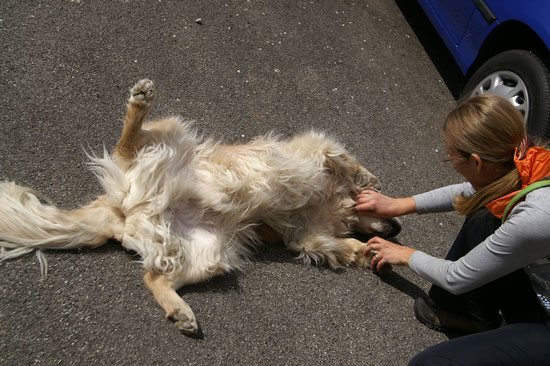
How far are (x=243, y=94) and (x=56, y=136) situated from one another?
167 centimetres

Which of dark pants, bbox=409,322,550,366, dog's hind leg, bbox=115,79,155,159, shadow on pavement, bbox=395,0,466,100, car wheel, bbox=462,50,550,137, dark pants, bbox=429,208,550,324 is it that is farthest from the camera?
shadow on pavement, bbox=395,0,466,100

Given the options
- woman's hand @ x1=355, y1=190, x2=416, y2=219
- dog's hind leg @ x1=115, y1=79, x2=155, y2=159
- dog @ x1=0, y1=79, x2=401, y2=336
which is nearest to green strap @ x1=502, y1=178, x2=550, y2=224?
woman's hand @ x1=355, y1=190, x2=416, y2=219

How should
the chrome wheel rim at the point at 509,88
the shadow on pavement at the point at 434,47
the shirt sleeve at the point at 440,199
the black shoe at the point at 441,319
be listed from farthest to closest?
1. the shadow on pavement at the point at 434,47
2. the chrome wheel rim at the point at 509,88
3. the shirt sleeve at the point at 440,199
4. the black shoe at the point at 441,319

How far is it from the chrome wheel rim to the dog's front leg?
340 centimetres

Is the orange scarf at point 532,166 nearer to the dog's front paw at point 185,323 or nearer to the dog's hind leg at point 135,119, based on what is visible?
the dog's front paw at point 185,323

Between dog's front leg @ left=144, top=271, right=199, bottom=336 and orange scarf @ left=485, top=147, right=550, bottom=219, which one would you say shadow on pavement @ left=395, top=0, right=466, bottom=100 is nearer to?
orange scarf @ left=485, top=147, right=550, bottom=219

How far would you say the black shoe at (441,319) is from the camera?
2824mm

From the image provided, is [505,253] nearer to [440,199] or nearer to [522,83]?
[440,199]

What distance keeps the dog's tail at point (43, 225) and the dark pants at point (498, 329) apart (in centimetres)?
202

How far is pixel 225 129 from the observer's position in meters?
3.65

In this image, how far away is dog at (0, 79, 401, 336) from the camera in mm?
2506

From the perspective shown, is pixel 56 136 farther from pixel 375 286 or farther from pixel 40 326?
pixel 375 286

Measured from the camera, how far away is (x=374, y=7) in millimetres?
5828

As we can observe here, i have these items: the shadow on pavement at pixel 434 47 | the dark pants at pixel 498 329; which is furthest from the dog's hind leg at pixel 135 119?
the shadow on pavement at pixel 434 47
